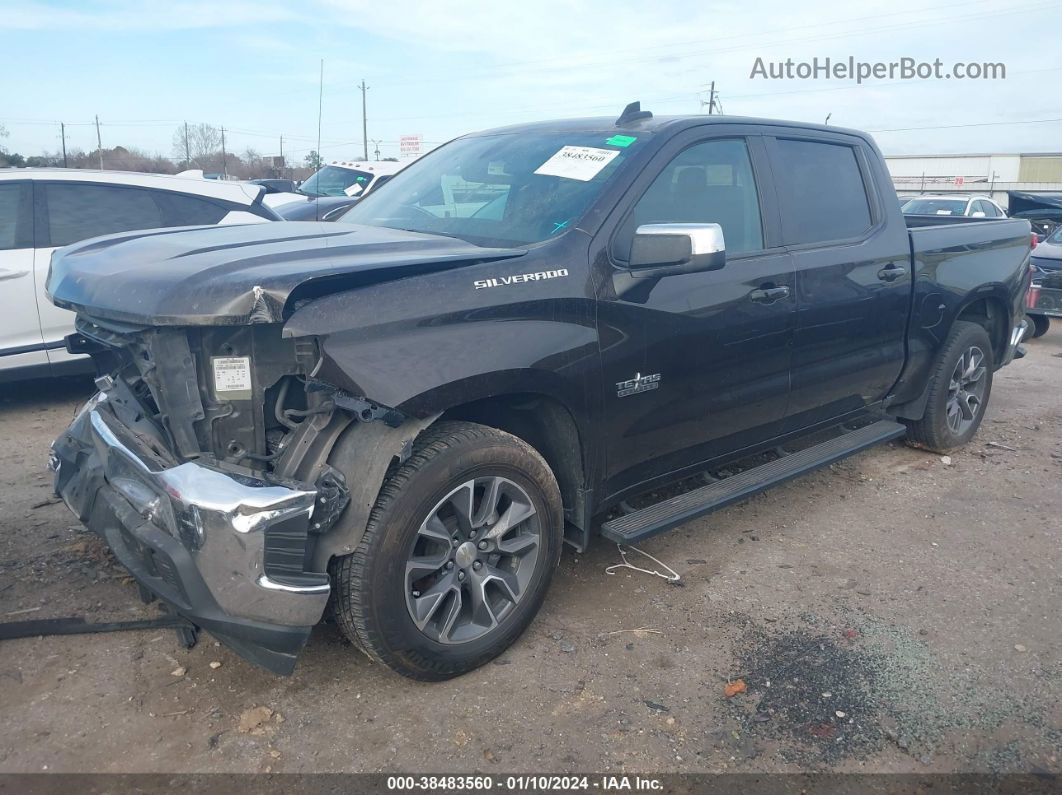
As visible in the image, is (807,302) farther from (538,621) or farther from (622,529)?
(538,621)

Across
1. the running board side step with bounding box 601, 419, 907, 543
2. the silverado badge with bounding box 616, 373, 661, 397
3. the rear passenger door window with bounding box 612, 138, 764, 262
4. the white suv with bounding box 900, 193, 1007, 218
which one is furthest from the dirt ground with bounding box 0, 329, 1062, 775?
the white suv with bounding box 900, 193, 1007, 218

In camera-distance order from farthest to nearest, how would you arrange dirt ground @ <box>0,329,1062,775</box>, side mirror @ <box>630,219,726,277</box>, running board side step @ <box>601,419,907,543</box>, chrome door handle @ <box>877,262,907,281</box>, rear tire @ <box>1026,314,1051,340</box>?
rear tire @ <box>1026,314,1051,340</box>
chrome door handle @ <box>877,262,907,281</box>
running board side step @ <box>601,419,907,543</box>
side mirror @ <box>630,219,726,277</box>
dirt ground @ <box>0,329,1062,775</box>

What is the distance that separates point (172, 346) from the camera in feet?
8.57

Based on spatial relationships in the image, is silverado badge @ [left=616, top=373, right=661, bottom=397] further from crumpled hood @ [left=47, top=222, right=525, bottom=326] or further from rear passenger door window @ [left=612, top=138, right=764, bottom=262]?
crumpled hood @ [left=47, top=222, right=525, bottom=326]

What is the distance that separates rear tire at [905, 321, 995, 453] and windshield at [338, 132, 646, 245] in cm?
280

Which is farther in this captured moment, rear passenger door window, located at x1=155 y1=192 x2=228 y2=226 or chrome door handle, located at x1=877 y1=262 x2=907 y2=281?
rear passenger door window, located at x1=155 y1=192 x2=228 y2=226

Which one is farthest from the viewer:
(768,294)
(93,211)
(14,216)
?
(93,211)

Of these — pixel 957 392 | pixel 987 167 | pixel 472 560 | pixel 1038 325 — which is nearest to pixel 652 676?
pixel 472 560

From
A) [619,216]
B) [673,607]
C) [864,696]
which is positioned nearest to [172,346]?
[619,216]

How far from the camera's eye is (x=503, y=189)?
3652 mm

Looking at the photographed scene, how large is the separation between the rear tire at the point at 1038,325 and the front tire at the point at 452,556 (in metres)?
9.34

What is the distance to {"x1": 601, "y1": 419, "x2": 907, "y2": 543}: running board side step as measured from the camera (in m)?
3.40

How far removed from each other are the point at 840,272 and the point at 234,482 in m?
3.06

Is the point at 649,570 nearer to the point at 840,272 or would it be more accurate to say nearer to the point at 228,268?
the point at 840,272
